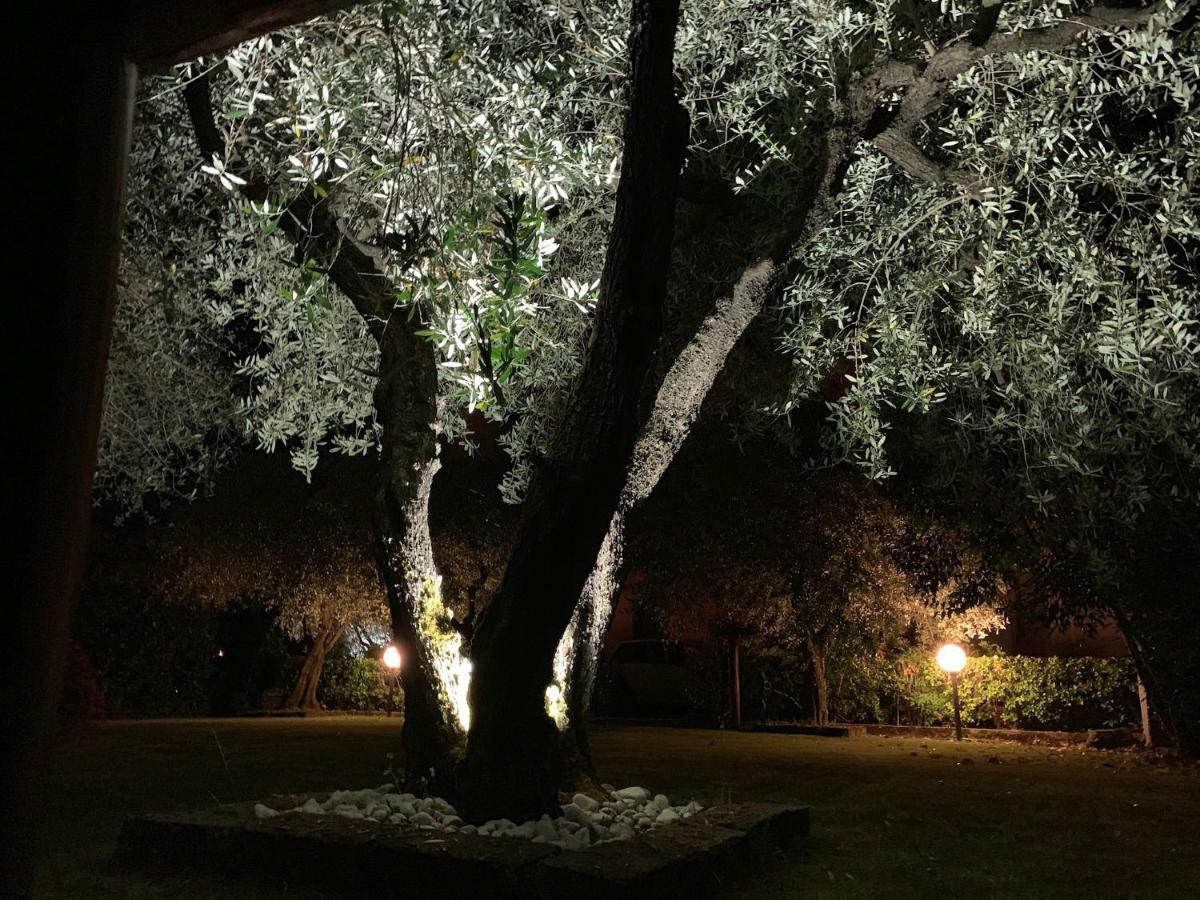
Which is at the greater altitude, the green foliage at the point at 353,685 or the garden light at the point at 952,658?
the garden light at the point at 952,658

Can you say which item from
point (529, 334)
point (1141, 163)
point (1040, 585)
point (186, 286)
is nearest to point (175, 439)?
point (186, 286)

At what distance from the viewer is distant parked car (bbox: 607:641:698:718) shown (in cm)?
2253

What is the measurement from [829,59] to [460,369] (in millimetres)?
3276

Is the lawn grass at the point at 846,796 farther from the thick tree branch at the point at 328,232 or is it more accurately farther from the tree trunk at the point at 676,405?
the thick tree branch at the point at 328,232

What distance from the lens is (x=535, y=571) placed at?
5.78 metres

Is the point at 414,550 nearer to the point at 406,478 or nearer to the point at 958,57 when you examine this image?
the point at 406,478

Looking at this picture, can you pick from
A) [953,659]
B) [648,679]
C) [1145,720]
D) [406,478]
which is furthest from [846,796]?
[648,679]

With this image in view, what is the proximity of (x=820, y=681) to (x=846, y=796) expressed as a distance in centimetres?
913

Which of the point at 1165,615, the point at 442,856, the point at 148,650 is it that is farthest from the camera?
the point at 148,650

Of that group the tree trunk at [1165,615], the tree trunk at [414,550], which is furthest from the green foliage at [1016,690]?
the tree trunk at [414,550]

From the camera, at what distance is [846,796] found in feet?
33.3

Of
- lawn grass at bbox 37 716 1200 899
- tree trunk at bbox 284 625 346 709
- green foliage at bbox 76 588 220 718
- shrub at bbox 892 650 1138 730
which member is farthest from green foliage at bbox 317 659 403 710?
shrub at bbox 892 650 1138 730

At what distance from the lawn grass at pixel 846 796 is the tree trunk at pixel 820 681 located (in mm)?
1575

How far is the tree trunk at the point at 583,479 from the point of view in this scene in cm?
524
